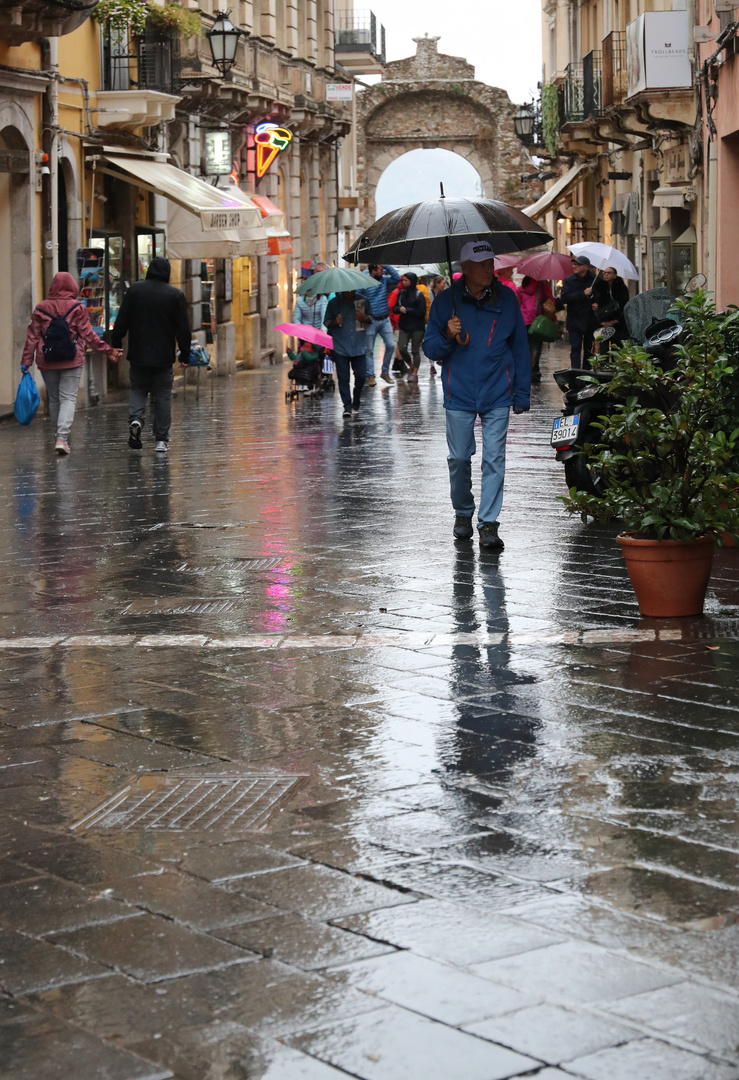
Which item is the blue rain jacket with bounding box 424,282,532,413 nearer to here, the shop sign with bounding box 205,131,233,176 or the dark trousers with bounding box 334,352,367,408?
the dark trousers with bounding box 334,352,367,408

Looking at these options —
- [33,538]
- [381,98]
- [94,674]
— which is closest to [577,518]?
[33,538]

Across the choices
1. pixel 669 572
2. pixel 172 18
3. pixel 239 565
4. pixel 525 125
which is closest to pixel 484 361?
pixel 239 565

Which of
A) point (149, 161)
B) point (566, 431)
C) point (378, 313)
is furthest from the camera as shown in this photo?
point (149, 161)

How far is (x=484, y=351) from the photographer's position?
30.4 ft

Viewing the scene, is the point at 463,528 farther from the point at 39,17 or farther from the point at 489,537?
the point at 39,17

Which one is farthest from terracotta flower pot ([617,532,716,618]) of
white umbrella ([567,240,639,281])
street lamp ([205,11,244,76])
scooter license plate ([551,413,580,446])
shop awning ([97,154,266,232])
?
street lamp ([205,11,244,76])

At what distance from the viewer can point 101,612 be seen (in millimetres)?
7605

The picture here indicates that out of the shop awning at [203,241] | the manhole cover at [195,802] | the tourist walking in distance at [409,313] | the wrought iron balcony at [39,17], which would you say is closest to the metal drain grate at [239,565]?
the manhole cover at [195,802]

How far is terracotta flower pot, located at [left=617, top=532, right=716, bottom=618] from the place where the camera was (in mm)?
6875

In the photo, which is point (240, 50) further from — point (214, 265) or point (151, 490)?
point (151, 490)

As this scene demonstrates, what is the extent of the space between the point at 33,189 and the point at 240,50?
1248 centimetres

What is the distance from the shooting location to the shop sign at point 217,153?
95.1 ft

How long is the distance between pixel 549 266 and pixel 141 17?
650 cm

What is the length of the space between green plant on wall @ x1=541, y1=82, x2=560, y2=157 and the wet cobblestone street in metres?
29.4
